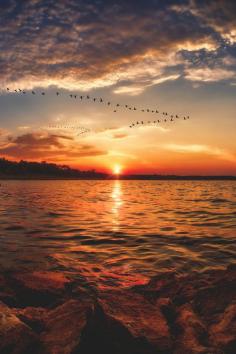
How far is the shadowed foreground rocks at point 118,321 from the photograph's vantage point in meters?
5.30

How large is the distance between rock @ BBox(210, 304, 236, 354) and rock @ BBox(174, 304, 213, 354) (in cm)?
19

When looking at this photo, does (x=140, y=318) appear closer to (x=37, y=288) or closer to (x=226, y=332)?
(x=226, y=332)

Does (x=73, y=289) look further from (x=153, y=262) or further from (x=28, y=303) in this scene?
(x=153, y=262)

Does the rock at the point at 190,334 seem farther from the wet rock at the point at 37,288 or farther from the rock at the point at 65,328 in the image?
the wet rock at the point at 37,288

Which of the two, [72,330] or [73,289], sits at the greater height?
[72,330]

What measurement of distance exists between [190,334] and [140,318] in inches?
38.1

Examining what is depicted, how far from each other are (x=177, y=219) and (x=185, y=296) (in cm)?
1651

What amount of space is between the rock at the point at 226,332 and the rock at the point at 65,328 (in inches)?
Answer: 88.2

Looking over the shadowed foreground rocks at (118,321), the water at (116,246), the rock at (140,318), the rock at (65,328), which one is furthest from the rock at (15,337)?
the water at (116,246)

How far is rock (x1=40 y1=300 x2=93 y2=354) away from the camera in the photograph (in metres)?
5.16

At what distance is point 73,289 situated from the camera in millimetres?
9305

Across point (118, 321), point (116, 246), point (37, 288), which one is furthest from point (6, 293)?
point (116, 246)

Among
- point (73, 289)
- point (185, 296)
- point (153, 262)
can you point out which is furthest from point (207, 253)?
point (73, 289)

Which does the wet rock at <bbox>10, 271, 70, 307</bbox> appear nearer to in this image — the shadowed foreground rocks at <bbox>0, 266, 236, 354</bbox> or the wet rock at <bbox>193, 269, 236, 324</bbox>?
the shadowed foreground rocks at <bbox>0, 266, 236, 354</bbox>
